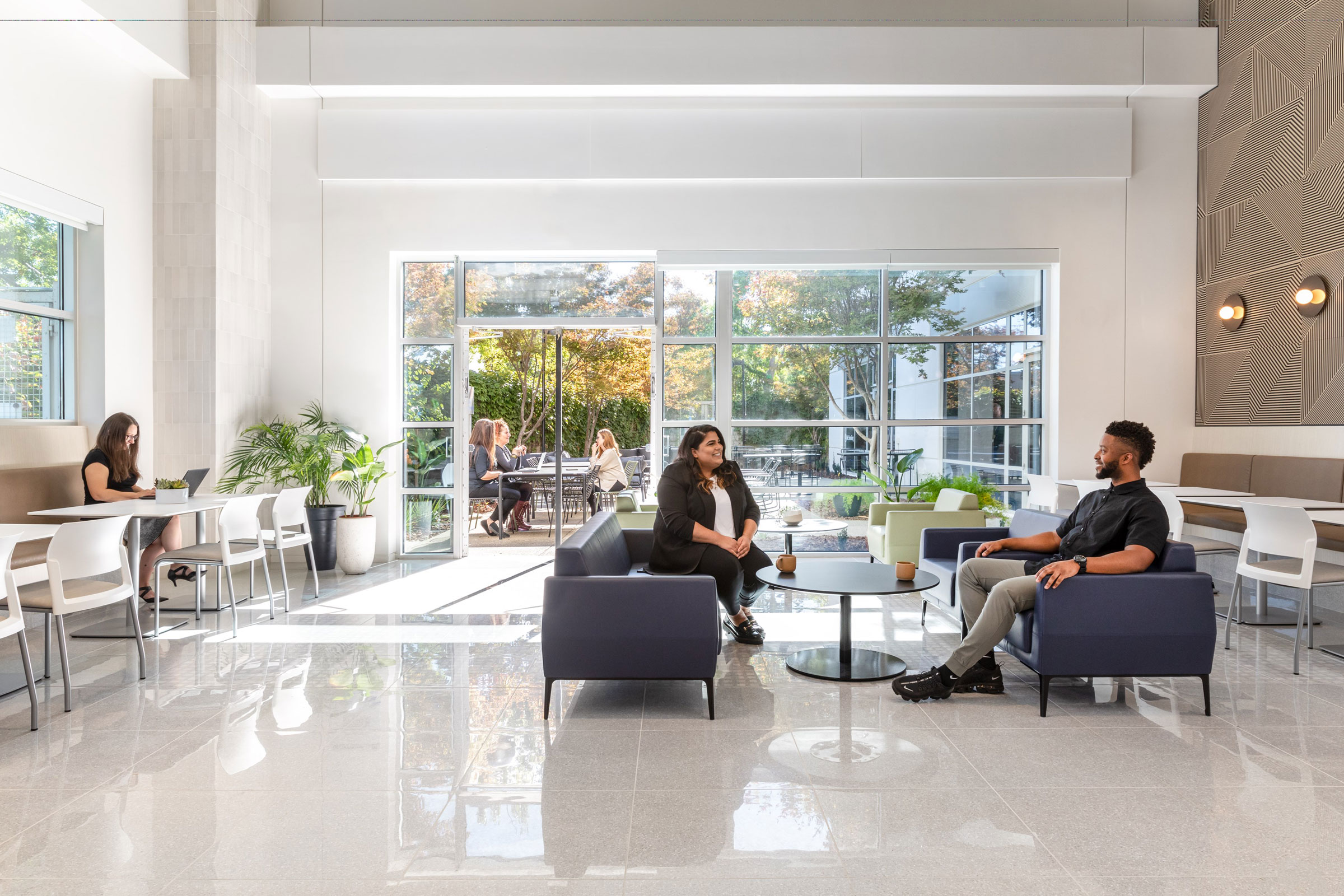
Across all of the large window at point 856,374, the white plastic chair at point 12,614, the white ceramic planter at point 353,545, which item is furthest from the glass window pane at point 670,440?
the white plastic chair at point 12,614

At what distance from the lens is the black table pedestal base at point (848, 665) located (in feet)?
14.8

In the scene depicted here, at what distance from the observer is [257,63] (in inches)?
313

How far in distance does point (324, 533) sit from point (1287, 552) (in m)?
7.46

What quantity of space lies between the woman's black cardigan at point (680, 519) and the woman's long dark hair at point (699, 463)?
21 mm

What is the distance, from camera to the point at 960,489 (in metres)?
7.80

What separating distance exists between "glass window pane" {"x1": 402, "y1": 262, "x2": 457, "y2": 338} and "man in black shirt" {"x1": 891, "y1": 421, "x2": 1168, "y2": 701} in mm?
6067

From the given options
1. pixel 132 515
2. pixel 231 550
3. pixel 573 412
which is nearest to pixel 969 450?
pixel 231 550

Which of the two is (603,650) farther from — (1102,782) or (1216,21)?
(1216,21)

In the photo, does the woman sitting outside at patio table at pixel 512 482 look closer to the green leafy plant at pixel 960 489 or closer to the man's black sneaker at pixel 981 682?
the green leafy plant at pixel 960 489

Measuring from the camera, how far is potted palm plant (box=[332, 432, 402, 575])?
7.85 meters

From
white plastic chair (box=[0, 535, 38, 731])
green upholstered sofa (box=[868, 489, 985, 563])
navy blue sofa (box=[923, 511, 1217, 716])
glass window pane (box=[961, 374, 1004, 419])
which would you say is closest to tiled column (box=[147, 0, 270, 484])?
white plastic chair (box=[0, 535, 38, 731])

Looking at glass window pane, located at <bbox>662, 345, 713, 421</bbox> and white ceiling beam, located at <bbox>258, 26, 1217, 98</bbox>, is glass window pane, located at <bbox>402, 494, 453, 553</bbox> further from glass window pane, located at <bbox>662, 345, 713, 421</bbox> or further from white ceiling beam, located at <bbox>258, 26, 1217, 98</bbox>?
white ceiling beam, located at <bbox>258, 26, 1217, 98</bbox>

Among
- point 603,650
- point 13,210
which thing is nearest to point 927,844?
point 603,650

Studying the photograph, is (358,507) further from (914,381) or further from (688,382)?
(914,381)
